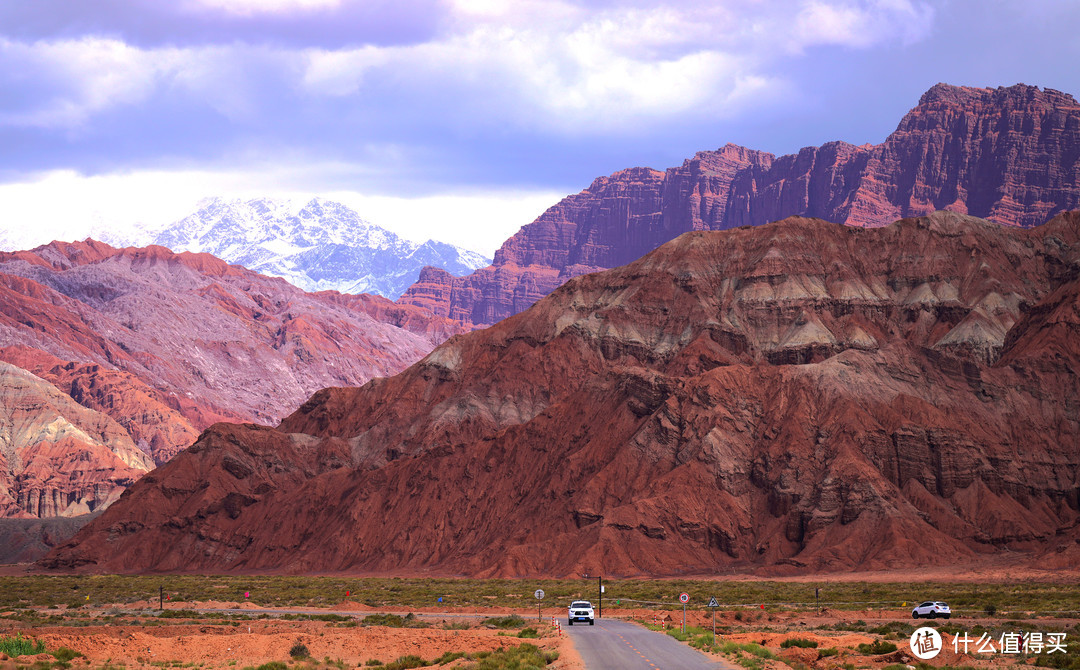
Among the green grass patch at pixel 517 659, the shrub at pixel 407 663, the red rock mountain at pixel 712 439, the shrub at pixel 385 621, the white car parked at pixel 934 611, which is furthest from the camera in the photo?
the red rock mountain at pixel 712 439

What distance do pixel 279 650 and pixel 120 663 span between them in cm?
677

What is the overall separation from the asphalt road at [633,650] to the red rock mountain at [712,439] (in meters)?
68.3

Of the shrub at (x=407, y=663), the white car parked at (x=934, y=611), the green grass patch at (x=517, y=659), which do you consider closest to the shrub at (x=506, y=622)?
the green grass patch at (x=517, y=659)

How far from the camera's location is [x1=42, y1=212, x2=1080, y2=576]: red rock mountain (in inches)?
5261

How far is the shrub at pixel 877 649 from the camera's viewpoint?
4872 centimetres

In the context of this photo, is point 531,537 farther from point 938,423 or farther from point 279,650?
point 279,650

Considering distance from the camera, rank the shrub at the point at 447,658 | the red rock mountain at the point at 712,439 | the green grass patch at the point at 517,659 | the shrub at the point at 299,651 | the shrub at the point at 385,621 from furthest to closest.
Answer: the red rock mountain at the point at 712,439, the shrub at the point at 385,621, the shrub at the point at 299,651, the shrub at the point at 447,658, the green grass patch at the point at 517,659

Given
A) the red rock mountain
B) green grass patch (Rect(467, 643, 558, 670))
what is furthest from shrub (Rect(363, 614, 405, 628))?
the red rock mountain

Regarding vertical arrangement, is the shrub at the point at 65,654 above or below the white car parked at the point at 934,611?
above

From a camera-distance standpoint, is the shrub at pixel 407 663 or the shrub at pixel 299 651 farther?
the shrub at pixel 299 651

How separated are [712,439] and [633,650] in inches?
3769

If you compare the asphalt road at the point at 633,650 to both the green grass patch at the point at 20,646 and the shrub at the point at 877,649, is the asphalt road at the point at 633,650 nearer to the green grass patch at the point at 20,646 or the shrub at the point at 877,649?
the shrub at the point at 877,649

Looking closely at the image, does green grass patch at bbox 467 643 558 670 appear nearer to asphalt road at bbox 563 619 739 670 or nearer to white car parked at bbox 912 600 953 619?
asphalt road at bbox 563 619 739 670

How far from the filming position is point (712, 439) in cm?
14412
